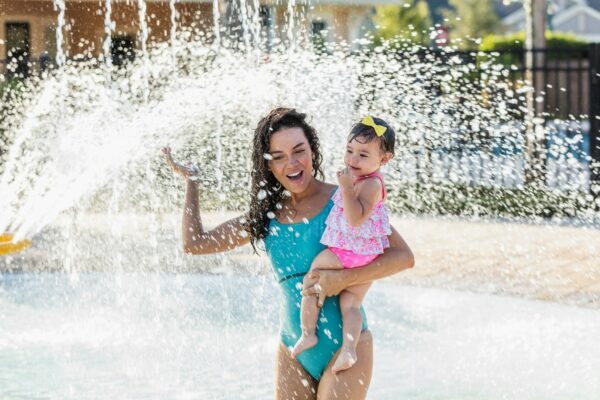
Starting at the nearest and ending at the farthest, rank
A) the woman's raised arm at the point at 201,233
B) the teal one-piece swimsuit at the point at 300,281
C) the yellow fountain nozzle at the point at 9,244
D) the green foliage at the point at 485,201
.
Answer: the teal one-piece swimsuit at the point at 300,281, the woman's raised arm at the point at 201,233, the yellow fountain nozzle at the point at 9,244, the green foliage at the point at 485,201

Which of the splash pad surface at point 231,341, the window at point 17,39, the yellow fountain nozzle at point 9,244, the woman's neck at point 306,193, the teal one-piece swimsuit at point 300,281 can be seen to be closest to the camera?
the teal one-piece swimsuit at point 300,281

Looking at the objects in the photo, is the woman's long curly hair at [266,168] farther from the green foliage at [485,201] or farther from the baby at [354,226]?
the green foliage at [485,201]

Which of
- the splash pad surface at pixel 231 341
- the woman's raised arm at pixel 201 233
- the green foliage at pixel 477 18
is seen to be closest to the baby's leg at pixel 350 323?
the woman's raised arm at pixel 201 233

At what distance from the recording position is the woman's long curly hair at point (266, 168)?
10.0ft

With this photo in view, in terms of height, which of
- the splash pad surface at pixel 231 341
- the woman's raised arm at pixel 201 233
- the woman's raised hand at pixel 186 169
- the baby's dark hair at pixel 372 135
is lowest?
the splash pad surface at pixel 231 341

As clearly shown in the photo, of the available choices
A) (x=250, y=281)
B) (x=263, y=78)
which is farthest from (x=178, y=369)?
(x=263, y=78)

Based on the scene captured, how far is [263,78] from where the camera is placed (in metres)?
12.5

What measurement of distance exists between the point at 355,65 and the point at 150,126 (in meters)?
4.30

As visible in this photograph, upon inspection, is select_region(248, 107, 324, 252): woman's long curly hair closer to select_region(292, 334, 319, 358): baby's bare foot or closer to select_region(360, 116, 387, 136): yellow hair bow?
select_region(360, 116, 387, 136): yellow hair bow

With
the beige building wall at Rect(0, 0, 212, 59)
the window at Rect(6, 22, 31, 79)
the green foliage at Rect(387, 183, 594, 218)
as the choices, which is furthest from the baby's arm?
the window at Rect(6, 22, 31, 79)

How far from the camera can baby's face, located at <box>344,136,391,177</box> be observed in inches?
120

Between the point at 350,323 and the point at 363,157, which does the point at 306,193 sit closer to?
the point at 363,157

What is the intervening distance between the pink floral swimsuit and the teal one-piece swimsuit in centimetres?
7

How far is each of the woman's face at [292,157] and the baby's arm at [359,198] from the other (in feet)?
0.44
